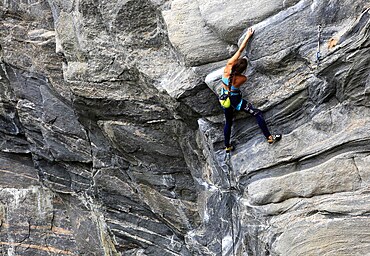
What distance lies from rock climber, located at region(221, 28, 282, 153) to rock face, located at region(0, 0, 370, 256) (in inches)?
7.3

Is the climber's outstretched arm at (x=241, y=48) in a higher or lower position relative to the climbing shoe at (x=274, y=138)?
higher

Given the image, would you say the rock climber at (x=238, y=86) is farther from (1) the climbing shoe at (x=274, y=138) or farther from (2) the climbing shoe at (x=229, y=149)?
(2) the climbing shoe at (x=229, y=149)

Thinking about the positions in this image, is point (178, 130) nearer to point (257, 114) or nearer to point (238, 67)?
point (257, 114)

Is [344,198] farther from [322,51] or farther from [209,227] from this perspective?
[209,227]

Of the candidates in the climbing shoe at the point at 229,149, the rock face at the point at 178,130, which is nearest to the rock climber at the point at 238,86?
the rock face at the point at 178,130

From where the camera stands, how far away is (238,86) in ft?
29.1

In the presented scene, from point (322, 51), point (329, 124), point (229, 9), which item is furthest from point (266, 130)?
point (229, 9)

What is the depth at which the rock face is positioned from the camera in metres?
8.38

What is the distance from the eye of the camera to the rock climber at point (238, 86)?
8.67 m

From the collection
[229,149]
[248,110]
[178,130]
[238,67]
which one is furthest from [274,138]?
[178,130]

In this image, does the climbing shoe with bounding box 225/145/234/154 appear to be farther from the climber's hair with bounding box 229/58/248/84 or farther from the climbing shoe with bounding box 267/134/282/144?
the climber's hair with bounding box 229/58/248/84

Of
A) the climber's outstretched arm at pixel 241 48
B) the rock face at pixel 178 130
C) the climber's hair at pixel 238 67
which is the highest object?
the climber's outstretched arm at pixel 241 48

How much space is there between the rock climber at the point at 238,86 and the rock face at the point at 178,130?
0.61 feet

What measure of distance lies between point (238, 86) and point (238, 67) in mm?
341
